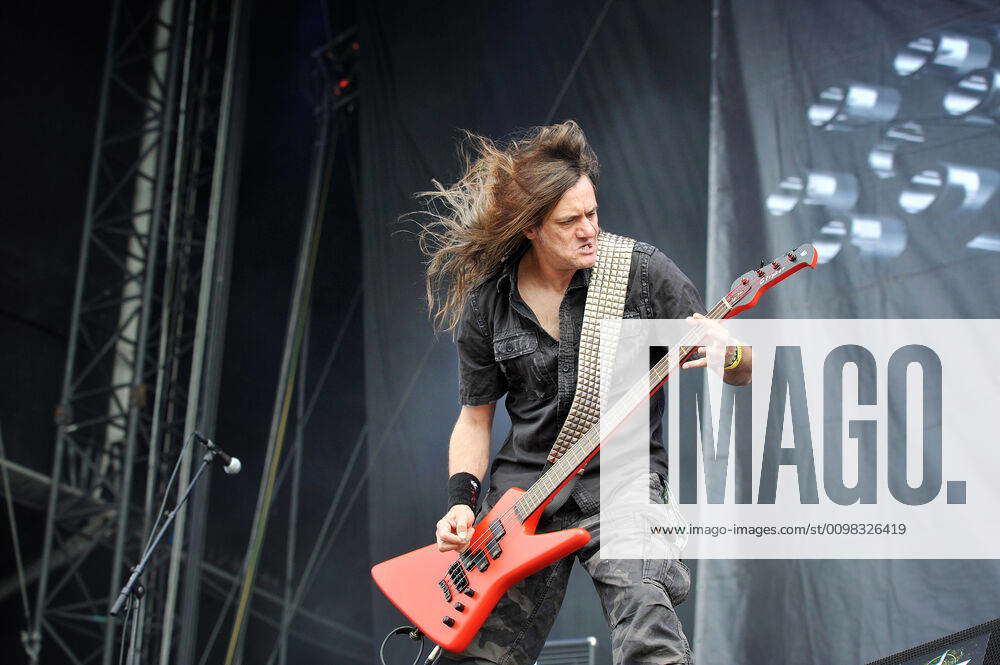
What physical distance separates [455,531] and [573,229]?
89cm

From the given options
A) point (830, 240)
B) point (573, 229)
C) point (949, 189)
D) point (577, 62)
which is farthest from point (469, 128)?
point (573, 229)

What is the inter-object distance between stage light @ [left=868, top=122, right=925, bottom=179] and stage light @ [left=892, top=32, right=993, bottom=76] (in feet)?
0.72

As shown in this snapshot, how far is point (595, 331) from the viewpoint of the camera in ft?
9.13

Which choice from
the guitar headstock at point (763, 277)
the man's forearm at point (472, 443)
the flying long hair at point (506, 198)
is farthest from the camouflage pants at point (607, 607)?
the flying long hair at point (506, 198)

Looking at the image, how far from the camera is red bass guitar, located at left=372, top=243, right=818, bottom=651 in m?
2.59

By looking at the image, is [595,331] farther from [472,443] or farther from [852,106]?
[852,106]

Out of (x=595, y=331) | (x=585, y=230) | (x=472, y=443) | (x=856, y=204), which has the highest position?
(x=856, y=204)

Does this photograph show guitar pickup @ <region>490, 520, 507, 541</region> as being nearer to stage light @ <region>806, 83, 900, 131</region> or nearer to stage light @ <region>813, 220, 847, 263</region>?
stage light @ <region>813, 220, 847, 263</region>

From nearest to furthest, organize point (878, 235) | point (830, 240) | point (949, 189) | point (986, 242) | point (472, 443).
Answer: point (472, 443)
point (986, 242)
point (949, 189)
point (878, 235)
point (830, 240)

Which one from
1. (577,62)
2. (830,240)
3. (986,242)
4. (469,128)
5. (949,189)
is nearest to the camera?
(986,242)

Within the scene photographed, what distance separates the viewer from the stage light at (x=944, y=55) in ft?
12.4

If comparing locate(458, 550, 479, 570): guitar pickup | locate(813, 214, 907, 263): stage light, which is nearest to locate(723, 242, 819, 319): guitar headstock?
locate(458, 550, 479, 570): guitar pickup

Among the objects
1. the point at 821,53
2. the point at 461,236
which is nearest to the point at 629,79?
the point at 821,53

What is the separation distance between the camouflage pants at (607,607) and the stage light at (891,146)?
1954 mm
